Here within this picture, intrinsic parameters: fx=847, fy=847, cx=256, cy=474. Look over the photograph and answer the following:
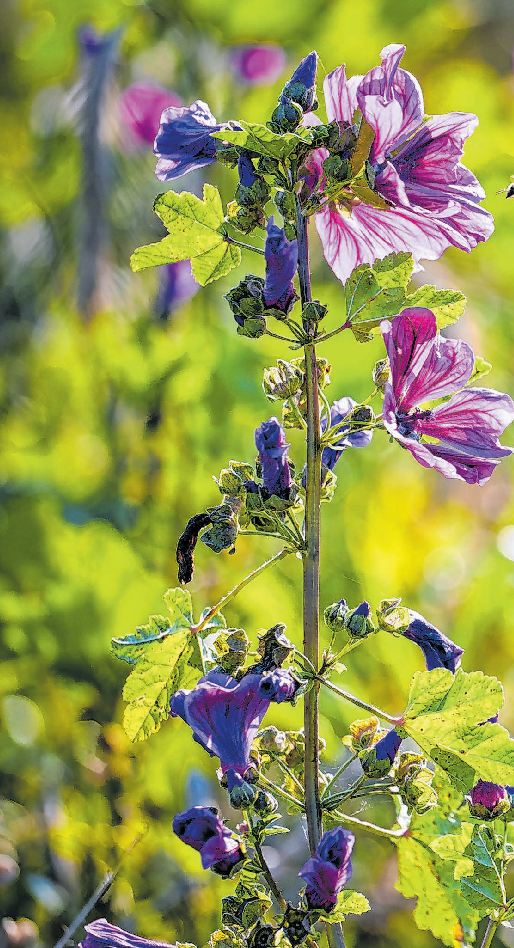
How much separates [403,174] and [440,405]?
0.11 meters

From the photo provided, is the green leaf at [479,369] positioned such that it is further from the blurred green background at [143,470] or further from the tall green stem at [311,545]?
the blurred green background at [143,470]

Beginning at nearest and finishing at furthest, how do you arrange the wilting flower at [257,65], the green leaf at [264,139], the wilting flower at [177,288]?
the green leaf at [264,139], the wilting flower at [177,288], the wilting flower at [257,65]

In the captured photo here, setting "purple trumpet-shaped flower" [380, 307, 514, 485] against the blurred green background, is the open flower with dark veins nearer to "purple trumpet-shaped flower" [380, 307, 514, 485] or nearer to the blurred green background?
"purple trumpet-shaped flower" [380, 307, 514, 485]

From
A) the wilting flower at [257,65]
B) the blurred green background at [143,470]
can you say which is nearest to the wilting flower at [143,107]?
the blurred green background at [143,470]

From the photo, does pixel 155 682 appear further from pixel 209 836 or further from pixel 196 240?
pixel 196 240

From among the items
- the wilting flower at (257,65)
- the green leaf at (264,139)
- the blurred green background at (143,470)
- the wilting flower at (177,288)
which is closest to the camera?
the green leaf at (264,139)

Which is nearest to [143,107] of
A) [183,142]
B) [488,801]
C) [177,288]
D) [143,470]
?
[177,288]

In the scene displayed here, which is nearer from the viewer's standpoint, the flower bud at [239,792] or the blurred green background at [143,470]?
the flower bud at [239,792]

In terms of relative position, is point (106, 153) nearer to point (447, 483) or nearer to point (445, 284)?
point (445, 284)

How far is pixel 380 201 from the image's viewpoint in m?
0.39

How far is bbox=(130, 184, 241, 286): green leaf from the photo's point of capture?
1.28 ft

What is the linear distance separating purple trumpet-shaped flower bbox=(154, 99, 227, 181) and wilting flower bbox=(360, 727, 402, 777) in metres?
0.30

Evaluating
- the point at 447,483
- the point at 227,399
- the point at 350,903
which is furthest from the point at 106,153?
the point at 350,903

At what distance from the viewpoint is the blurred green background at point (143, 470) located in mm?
851
